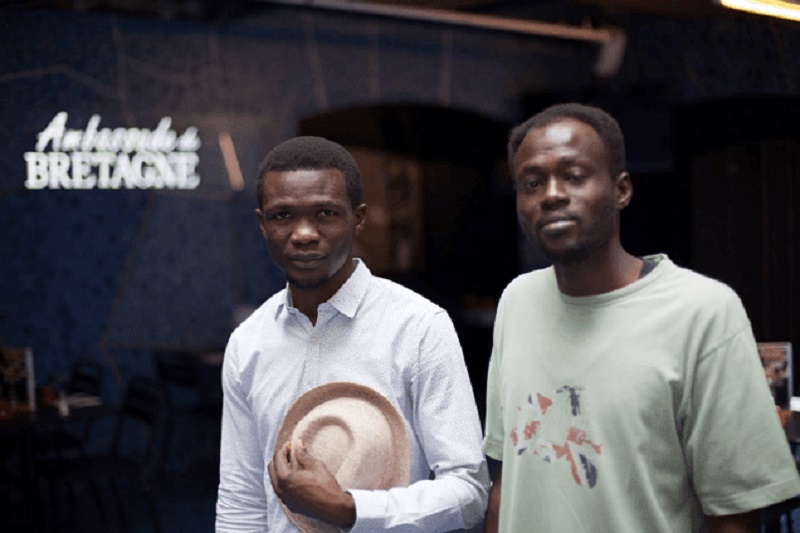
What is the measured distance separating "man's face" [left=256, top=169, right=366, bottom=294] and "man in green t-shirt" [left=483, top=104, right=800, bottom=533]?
325 mm

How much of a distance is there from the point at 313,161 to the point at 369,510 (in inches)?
22.4

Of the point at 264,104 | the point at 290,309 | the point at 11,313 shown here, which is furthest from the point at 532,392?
the point at 264,104

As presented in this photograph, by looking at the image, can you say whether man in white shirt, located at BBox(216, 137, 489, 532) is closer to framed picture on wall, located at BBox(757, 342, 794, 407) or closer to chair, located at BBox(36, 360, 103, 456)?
framed picture on wall, located at BBox(757, 342, 794, 407)

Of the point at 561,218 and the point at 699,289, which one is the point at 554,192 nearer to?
the point at 561,218

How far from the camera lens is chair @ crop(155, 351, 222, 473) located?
6707mm

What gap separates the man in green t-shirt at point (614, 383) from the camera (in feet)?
4.06

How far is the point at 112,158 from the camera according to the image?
7.16m

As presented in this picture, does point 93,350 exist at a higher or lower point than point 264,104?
lower

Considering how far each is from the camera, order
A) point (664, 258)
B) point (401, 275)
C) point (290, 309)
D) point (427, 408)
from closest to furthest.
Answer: point (664, 258), point (427, 408), point (290, 309), point (401, 275)

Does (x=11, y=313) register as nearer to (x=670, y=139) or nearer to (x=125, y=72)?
(x=125, y=72)

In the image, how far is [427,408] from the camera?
1.59 m

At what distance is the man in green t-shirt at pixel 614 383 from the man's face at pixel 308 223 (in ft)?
1.07

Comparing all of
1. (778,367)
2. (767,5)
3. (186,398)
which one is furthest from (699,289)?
(186,398)

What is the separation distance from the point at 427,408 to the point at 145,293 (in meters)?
6.02
